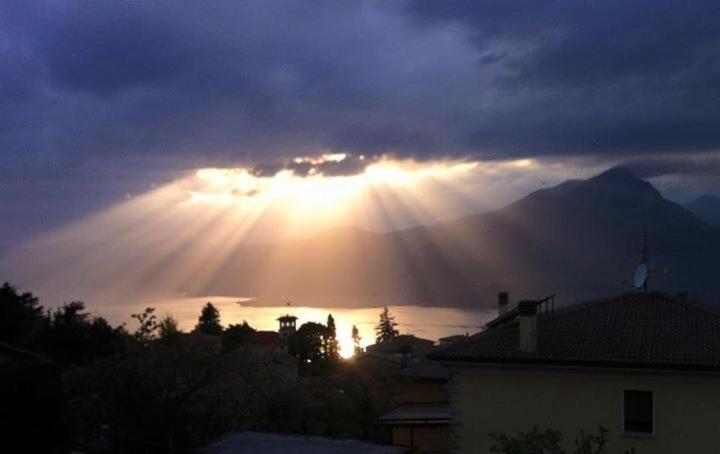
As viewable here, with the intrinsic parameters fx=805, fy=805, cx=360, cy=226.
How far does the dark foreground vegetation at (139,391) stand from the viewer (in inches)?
711

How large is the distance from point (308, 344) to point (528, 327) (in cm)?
5126

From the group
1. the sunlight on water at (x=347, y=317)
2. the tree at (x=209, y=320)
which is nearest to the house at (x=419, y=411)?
the sunlight on water at (x=347, y=317)

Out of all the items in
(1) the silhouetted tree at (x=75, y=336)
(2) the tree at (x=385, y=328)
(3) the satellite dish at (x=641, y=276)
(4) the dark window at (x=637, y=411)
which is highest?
(3) the satellite dish at (x=641, y=276)

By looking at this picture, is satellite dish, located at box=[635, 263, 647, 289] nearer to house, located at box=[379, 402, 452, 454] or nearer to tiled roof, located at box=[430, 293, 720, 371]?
tiled roof, located at box=[430, 293, 720, 371]

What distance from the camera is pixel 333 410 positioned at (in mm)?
34656

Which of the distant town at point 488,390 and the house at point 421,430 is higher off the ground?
the distant town at point 488,390

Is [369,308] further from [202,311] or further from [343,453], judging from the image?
[343,453]

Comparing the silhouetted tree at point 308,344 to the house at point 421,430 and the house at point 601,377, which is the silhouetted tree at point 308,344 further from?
the house at point 601,377

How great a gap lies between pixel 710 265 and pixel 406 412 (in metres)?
122

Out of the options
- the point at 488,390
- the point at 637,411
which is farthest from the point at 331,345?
the point at 637,411

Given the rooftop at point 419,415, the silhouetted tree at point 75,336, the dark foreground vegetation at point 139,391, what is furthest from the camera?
the silhouetted tree at point 75,336

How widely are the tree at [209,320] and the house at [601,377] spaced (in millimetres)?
68446

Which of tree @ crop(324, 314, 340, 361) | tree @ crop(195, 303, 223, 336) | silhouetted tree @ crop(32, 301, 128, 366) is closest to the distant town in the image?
silhouetted tree @ crop(32, 301, 128, 366)

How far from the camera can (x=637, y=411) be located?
18344mm
